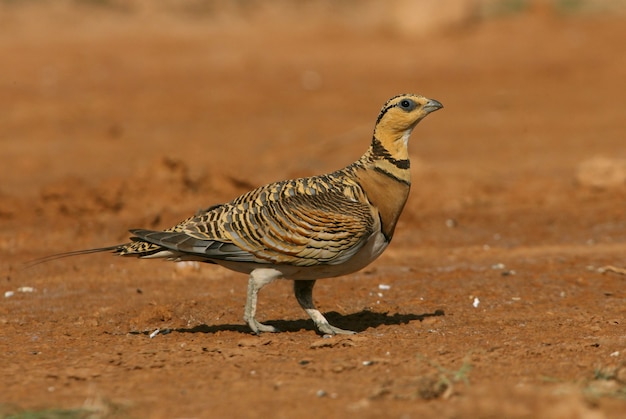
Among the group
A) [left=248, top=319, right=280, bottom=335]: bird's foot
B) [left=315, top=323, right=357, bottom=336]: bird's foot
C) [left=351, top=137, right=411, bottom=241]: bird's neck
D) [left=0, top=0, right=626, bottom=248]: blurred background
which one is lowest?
[left=248, top=319, right=280, bottom=335]: bird's foot

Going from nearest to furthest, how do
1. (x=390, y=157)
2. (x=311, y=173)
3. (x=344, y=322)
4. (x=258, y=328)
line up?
(x=258, y=328) < (x=390, y=157) < (x=344, y=322) < (x=311, y=173)

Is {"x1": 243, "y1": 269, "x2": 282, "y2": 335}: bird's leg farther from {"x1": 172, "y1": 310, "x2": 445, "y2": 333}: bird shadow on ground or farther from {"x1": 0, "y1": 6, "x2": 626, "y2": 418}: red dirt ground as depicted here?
{"x1": 172, "y1": 310, "x2": 445, "y2": 333}: bird shadow on ground

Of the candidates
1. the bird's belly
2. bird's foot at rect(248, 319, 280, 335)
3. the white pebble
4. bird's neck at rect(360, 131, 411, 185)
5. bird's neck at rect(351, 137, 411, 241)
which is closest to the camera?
the bird's belly

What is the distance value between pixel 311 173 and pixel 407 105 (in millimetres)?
6255

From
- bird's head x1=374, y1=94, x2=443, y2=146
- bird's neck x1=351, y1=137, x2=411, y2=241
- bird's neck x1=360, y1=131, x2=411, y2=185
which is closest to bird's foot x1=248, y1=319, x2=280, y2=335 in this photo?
bird's neck x1=351, y1=137, x2=411, y2=241

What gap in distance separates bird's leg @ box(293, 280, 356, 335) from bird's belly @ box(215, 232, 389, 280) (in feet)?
0.85

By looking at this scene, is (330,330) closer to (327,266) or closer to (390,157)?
(327,266)

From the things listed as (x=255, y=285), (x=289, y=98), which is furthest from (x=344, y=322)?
(x=289, y=98)

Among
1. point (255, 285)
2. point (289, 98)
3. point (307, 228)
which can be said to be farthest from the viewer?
point (289, 98)

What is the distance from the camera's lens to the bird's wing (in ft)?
22.2

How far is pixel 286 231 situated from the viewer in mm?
6816

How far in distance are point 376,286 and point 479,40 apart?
45.8 feet

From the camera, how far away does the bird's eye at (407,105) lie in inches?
287

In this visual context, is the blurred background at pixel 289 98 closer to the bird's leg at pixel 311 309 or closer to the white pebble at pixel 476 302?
the white pebble at pixel 476 302
